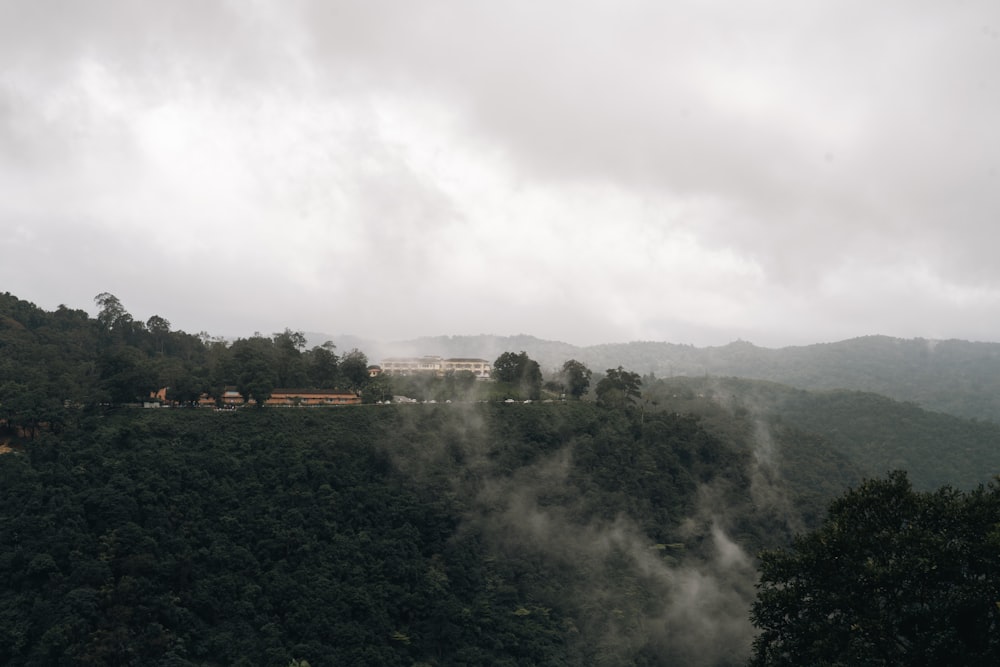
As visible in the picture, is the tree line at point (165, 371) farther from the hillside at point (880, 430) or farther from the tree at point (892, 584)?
the tree at point (892, 584)

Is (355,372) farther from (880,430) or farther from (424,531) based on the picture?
(880,430)

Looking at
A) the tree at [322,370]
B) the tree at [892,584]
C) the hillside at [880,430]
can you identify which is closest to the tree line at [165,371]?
the tree at [322,370]

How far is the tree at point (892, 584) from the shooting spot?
49.6ft

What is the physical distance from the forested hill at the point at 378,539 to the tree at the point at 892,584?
21255mm

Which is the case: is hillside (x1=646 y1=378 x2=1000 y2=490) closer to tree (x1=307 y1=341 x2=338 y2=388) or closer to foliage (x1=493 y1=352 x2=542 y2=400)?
foliage (x1=493 y1=352 x2=542 y2=400)

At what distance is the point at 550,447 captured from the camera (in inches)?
2037

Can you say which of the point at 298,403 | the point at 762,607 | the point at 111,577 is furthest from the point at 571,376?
the point at 762,607

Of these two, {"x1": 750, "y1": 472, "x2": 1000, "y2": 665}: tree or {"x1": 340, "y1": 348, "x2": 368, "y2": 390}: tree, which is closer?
{"x1": 750, "y1": 472, "x2": 1000, "y2": 665}: tree

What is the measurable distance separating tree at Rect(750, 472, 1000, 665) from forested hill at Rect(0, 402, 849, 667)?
2126 centimetres

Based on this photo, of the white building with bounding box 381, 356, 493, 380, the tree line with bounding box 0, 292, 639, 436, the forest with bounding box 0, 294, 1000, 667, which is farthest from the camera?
the white building with bounding box 381, 356, 493, 380

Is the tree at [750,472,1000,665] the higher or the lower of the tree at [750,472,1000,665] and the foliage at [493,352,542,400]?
the lower

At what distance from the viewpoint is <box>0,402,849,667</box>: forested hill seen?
30891mm

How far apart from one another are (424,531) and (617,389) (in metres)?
25.9

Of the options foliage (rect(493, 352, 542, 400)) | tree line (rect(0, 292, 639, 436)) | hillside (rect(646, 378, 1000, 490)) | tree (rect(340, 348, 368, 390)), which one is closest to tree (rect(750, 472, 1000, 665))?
tree line (rect(0, 292, 639, 436))
